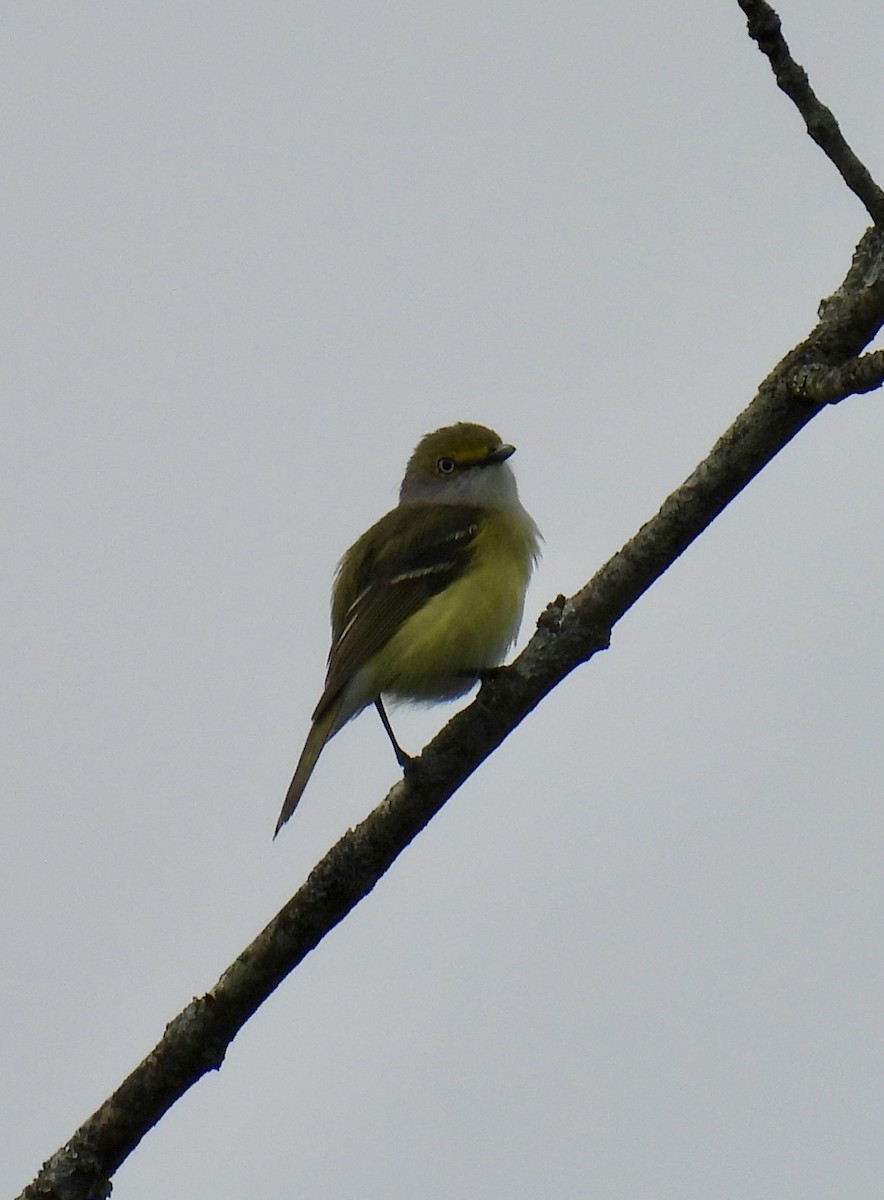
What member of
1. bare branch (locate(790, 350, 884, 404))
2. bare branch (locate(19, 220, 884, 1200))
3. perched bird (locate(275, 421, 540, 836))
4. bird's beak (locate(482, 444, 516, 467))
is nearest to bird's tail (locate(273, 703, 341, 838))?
perched bird (locate(275, 421, 540, 836))

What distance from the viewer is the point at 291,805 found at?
701cm

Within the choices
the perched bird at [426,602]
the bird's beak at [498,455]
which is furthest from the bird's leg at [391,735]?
the bird's beak at [498,455]

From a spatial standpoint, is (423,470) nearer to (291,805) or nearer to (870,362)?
(291,805)

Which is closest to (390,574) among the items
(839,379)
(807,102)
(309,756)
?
(309,756)

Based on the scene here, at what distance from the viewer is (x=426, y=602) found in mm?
7957

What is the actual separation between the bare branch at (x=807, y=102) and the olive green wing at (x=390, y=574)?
3.73 metres

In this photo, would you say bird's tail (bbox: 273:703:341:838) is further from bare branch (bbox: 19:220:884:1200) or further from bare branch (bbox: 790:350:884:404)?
bare branch (bbox: 790:350:884:404)

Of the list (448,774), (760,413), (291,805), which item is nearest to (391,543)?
(291,805)

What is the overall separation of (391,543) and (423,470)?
3.96ft

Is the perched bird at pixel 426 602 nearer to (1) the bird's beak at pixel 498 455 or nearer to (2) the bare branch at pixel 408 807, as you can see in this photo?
(1) the bird's beak at pixel 498 455

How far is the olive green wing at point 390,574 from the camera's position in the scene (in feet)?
25.8

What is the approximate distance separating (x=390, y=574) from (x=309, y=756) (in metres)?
1.30

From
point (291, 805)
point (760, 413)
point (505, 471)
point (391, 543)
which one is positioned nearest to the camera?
point (760, 413)

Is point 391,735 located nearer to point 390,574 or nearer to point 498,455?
point 390,574
